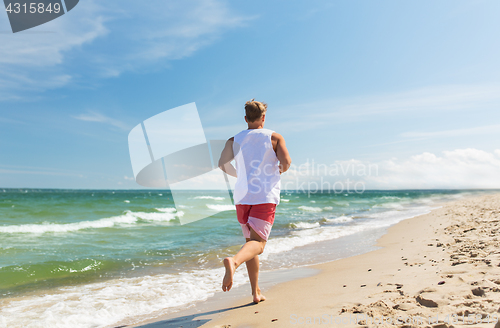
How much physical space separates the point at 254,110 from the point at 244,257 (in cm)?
145

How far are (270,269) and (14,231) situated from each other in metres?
11.6

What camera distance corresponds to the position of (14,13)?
5535 mm

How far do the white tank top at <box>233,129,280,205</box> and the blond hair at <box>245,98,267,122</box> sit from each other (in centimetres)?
14

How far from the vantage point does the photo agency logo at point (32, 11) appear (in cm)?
558

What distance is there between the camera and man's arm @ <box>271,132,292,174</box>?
9.55 ft

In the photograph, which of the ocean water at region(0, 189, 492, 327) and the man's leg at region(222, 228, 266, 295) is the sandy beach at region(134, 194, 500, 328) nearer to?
the man's leg at region(222, 228, 266, 295)

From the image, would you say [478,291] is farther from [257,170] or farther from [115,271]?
[115,271]

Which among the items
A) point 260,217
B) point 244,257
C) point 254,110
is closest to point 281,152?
point 254,110

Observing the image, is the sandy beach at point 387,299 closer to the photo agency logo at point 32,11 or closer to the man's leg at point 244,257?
the man's leg at point 244,257

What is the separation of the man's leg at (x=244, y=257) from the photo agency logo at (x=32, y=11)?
6.13 metres

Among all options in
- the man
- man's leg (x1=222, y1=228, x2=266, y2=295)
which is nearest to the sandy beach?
man's leg (x1=222, y1=228, x2=266, y2=295)

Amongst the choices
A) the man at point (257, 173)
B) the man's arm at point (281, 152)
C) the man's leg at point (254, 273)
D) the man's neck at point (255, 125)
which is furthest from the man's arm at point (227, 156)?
the man's leg at point (254, 273)

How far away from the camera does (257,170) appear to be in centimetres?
290

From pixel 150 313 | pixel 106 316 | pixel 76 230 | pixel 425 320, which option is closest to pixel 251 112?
pixel 425 320
